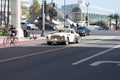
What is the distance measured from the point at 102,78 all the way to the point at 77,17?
154 m

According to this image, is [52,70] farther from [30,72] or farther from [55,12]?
[55,12]

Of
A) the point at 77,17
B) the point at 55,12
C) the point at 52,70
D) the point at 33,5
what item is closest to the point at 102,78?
the point at 52,70

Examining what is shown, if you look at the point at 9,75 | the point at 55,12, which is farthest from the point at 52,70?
the point at 55,12

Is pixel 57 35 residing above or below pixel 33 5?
below

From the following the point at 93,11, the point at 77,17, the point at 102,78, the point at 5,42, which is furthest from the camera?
the point at 93,11

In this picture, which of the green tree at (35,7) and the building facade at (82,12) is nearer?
the green tree at (35,7)

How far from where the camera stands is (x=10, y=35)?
32812 millimetres

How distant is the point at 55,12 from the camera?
110188mm

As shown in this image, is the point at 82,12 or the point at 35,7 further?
the point at 82,12

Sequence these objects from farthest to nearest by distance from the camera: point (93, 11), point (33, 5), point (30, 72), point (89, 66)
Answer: point (93, 11), point (33, 5), point (89, 66), point (30, 72)

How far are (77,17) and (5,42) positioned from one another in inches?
5279

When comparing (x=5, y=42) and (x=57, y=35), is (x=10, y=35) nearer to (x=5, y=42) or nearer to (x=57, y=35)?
(x=5, y=42)

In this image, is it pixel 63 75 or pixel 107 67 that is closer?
pixel 63 75

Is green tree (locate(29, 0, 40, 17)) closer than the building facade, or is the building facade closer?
green tree (locate(29, 0, 40, 17))
